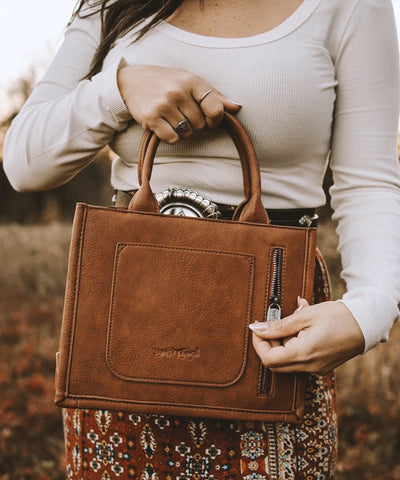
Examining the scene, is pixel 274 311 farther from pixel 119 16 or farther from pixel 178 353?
pixel 119 16

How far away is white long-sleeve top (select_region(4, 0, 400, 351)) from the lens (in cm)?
130

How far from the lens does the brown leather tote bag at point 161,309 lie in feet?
3.83

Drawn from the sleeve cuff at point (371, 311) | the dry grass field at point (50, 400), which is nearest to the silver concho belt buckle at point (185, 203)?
the sleeve cuff at point (371, 311)

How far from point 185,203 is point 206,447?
0.51 meters

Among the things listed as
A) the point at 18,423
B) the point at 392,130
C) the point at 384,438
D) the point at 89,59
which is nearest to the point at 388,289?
the point at 392,130

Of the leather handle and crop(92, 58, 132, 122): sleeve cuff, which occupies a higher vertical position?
crop(92, 58, 132, 122): sleeve cuff

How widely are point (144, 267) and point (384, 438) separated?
318 cm

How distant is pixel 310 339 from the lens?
3.68 ft

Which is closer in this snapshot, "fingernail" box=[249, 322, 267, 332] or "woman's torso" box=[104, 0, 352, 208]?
"fingernail" box=[249, 322, 267, 332]

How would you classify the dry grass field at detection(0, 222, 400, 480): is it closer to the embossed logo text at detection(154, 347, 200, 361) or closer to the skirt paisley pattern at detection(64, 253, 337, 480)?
the skirt paisley pattern at detection(64, 253, 337, 480)

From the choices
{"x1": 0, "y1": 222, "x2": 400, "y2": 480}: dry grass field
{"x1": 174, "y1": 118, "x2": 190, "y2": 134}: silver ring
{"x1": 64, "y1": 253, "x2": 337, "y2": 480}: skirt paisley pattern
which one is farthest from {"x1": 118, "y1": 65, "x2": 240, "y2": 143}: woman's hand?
{"x1": 0, "y1": 222, "x2": 400, "y2": 480}: dry grass field

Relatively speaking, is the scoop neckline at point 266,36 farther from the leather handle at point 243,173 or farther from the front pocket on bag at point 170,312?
the front pocket on bag at point 170,312

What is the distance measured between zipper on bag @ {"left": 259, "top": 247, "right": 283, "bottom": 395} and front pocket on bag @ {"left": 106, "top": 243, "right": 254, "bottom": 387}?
7 centimetres

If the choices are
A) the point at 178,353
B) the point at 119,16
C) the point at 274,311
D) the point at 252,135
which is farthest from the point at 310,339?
the point at 119,16
